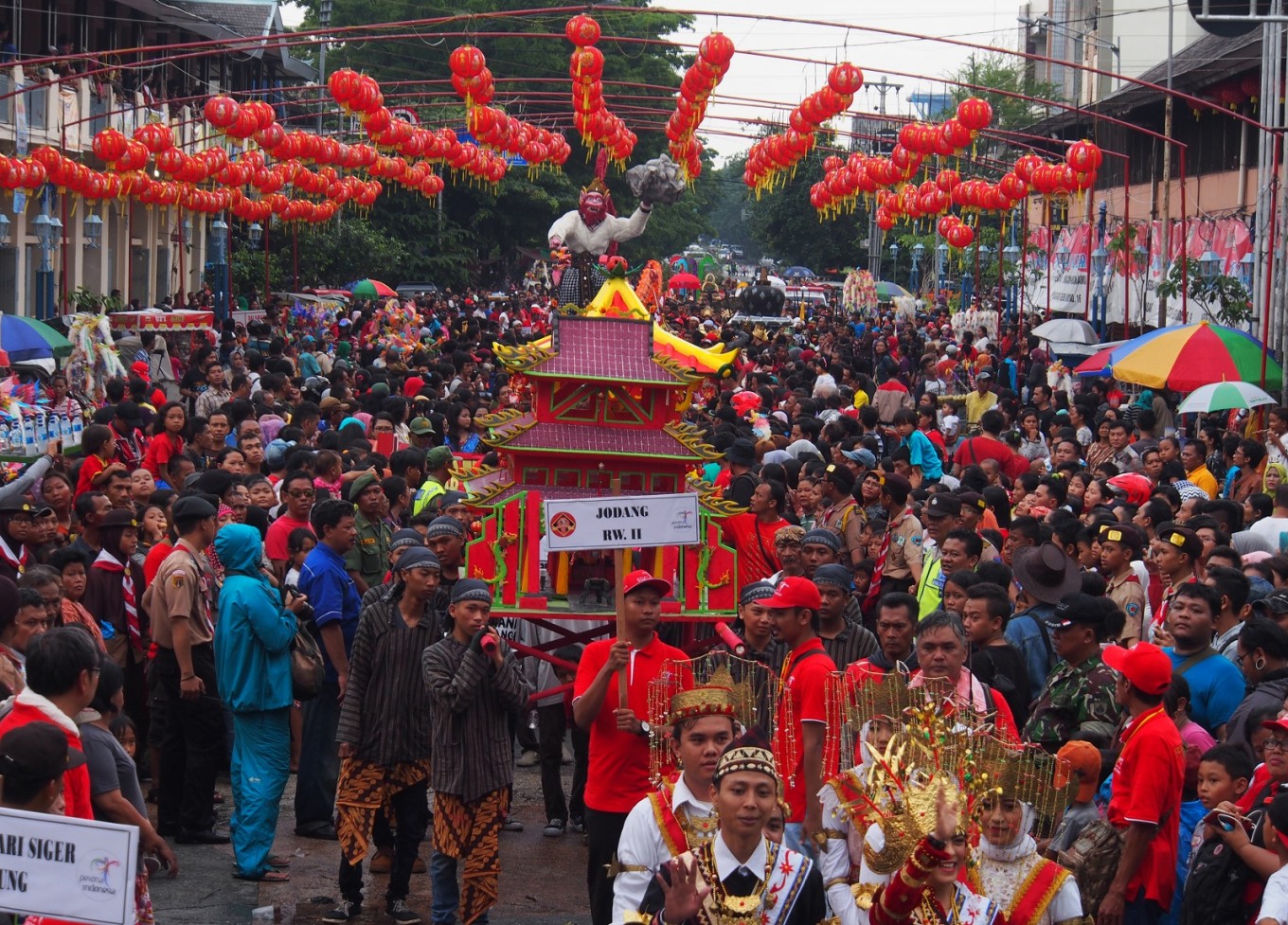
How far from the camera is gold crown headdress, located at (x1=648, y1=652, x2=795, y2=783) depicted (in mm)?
5023

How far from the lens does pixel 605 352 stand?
830 cm

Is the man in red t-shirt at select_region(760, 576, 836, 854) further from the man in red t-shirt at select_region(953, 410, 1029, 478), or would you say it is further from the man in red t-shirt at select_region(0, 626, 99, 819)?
the man in red t-shirt at select_region(953, 410, 1029, 478)

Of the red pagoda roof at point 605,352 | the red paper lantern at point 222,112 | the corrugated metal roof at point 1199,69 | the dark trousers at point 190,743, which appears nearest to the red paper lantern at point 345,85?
the red paper lantern at point 222,112

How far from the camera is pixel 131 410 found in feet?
41.2

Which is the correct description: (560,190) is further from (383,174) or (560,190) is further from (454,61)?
(454,61)

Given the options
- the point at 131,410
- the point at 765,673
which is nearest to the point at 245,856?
the point at 765,673

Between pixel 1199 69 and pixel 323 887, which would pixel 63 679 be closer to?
pixel 323 887

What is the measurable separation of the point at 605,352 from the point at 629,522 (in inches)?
64.9

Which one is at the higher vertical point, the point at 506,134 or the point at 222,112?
the point at 506,134

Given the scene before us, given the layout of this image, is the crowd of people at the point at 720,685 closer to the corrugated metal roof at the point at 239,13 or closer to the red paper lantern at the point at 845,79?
the red paper lantern at the point at 845,79

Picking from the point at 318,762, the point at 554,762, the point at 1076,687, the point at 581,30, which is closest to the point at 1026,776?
the point at 1076,687

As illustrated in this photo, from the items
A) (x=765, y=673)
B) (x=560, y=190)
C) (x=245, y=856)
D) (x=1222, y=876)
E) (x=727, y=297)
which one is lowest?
(x=245, y=856)

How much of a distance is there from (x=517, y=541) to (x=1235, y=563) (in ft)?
11.2

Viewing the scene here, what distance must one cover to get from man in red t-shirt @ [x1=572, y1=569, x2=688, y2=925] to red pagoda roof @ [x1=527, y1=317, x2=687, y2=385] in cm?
198
